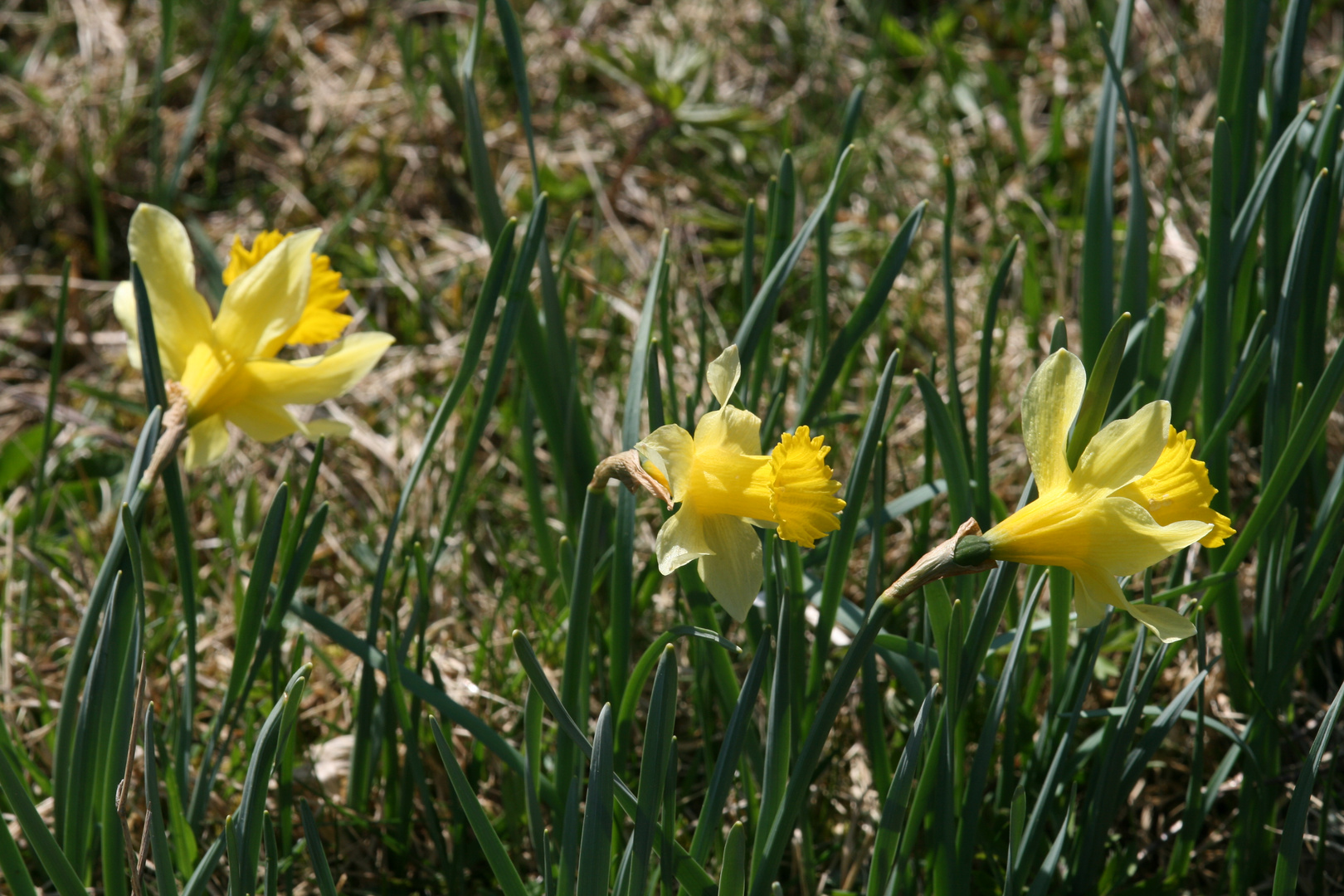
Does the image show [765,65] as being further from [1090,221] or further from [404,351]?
[1090,221]

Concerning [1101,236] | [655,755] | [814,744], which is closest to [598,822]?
[655,755]

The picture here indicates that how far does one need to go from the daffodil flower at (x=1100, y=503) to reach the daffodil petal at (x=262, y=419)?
2.70 feet

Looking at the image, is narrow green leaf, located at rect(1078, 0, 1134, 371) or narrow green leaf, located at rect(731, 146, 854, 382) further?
narrow green leaf, located at rect(1078, 0, 1134, 371)

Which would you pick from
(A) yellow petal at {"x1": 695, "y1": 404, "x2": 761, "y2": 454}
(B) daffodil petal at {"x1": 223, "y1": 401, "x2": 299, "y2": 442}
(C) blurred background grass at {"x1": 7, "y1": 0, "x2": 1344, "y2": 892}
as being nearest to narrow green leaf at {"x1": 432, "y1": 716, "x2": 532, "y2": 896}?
(A) yellow petal at {"x1": 695, "y1": 404, "x2": 761, "y2": 454}

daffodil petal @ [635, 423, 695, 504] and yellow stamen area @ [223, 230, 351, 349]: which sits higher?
yellow stamen area @ [223, 230, 351, 349]

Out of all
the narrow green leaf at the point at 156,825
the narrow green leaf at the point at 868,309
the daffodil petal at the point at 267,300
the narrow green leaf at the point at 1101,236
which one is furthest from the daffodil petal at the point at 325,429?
the narrow green leaf at the point at 1101,236

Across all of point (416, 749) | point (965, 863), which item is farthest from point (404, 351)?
point (965, 863)

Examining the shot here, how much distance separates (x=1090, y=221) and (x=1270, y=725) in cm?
67

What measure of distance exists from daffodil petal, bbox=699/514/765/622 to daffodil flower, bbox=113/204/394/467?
0.51m

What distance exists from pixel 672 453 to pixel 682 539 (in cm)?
8

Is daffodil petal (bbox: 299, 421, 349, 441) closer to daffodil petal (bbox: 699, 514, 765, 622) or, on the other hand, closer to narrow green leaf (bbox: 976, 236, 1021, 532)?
daffodil petal (bbox: 699, 514, 765, 622)

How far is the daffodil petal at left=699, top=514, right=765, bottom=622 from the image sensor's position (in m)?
0.96

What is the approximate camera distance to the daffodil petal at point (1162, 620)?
89 cm

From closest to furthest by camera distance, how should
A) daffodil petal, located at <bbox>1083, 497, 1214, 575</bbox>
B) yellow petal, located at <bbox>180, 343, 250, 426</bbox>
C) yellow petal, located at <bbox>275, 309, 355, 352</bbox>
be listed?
daffodil petal, located at <bbox>1083, 497, 1214, 575</bbox> → yellow petal, located at <bbox>180, 343, 250, 426</bbox> → yellow petal, located at <bbox>275, 309, 355, 352</bbox>
